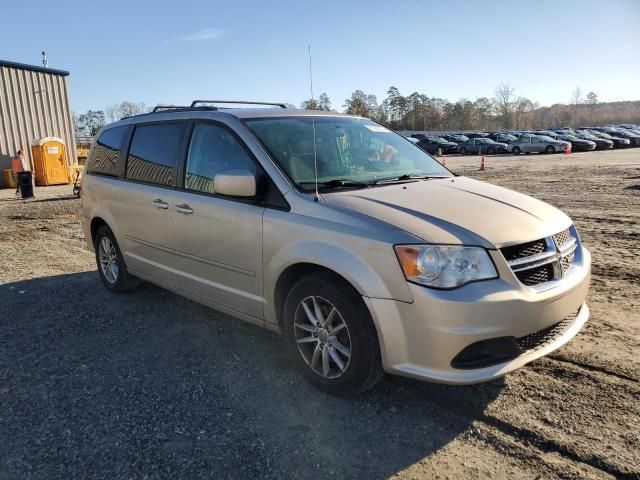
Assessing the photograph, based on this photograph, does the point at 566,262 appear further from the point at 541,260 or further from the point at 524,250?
the point at 524,250

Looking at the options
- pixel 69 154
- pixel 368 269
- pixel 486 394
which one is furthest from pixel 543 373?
pixel 69 154

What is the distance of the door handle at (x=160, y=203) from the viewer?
14.5ft

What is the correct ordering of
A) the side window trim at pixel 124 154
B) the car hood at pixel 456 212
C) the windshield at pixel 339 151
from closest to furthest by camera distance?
the car hood at pixel 456 212, the windshield at pixel 339 151, the side window trim at pixel 124 154

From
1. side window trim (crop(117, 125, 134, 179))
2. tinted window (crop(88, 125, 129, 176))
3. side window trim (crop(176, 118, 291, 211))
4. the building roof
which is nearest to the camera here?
side window trim (crop(176, 118, 291, 211))

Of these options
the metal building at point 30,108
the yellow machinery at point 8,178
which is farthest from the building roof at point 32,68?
the yellow machinery at point 8,178

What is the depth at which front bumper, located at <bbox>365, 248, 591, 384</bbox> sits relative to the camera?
9.00 feet

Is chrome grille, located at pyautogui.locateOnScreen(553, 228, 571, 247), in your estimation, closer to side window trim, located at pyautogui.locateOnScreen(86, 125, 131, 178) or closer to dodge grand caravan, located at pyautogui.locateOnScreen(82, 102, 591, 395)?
dodge grand caravan, located at pyautogui.locateOnScreen(82, 102, 591, 395)

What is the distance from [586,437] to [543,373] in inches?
29.4

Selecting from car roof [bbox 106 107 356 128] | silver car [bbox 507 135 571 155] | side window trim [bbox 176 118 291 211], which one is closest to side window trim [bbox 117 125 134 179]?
car roof [bbox 106 107 356 128]

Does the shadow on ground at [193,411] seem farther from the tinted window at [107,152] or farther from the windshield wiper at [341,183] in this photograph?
the tinted window at [107,152]

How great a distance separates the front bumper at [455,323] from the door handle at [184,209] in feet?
6.23

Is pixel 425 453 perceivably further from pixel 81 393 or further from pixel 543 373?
pixel 81 393

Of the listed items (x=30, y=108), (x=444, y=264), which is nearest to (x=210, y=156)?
(x=444, y=264)

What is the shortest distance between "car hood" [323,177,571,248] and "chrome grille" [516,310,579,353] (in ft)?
1.86
